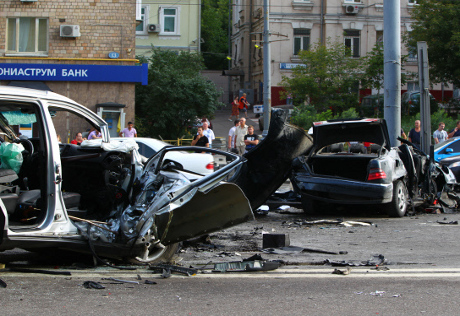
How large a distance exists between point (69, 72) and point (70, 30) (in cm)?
179

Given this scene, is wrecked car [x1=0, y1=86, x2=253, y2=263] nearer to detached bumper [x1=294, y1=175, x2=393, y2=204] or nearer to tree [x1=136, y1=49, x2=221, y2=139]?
detached bumper [x1=294, y1=175, x2=393, y2=204]

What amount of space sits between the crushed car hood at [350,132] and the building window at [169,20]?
33.5 m

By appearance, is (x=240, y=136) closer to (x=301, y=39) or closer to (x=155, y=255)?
(x=155, y=255)

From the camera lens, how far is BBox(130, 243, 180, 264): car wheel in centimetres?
571

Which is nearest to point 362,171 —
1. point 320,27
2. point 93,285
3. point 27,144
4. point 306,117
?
point 27,144

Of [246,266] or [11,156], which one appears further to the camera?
[246,266]

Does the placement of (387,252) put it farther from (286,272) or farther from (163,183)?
(163,183)

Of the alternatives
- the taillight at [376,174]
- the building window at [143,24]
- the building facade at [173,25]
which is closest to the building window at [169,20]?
the building facade at [173,25]

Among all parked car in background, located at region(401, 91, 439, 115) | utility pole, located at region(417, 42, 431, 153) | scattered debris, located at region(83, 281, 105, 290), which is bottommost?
scattered debris, located at region(83, 281, 105, 290)

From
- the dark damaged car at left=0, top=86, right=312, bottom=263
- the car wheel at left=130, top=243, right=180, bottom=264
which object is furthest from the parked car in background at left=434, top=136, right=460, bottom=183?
the car wheel at left=130, top=243, right=180, bottom=264

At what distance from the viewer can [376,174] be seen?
9.68 m

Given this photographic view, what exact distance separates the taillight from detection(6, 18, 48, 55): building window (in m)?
19.4

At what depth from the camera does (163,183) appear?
6.05 m

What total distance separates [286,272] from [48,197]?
2.41 m
